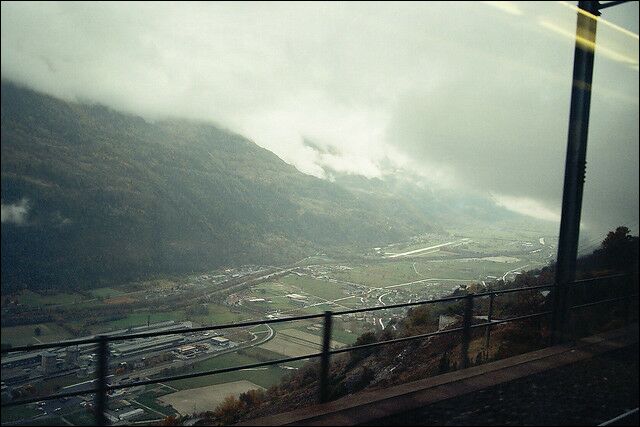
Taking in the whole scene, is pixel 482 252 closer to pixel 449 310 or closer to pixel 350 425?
pixel 449 310

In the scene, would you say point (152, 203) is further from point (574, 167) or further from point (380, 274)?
point (574, 167)

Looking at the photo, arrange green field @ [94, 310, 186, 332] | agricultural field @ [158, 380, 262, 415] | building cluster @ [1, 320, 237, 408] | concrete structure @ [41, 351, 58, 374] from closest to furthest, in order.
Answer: building cluster @ [1, 320, 237, 408]
concrete structure @ [41, 351, 58, 374]
agricultural field @ [158, 380, 262, 415]
green field @ [94, 310, 186, 332]

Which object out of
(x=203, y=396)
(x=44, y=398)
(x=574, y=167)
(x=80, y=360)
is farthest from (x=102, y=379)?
(x=203, y=396)

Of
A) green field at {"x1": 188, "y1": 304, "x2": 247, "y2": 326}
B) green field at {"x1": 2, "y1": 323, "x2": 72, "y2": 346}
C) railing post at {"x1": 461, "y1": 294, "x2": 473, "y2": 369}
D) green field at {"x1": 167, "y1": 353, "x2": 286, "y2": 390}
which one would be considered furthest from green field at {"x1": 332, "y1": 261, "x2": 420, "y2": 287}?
railing post at {"x1": 461, "y1": 294, "x2": 473, "y2": 369}

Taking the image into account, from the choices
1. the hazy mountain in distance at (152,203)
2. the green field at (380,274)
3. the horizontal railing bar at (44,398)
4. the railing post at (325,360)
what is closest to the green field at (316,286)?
the green field at (380,274)

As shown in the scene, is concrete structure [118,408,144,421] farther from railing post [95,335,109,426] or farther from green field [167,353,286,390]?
railing post [95,335,109,426]
